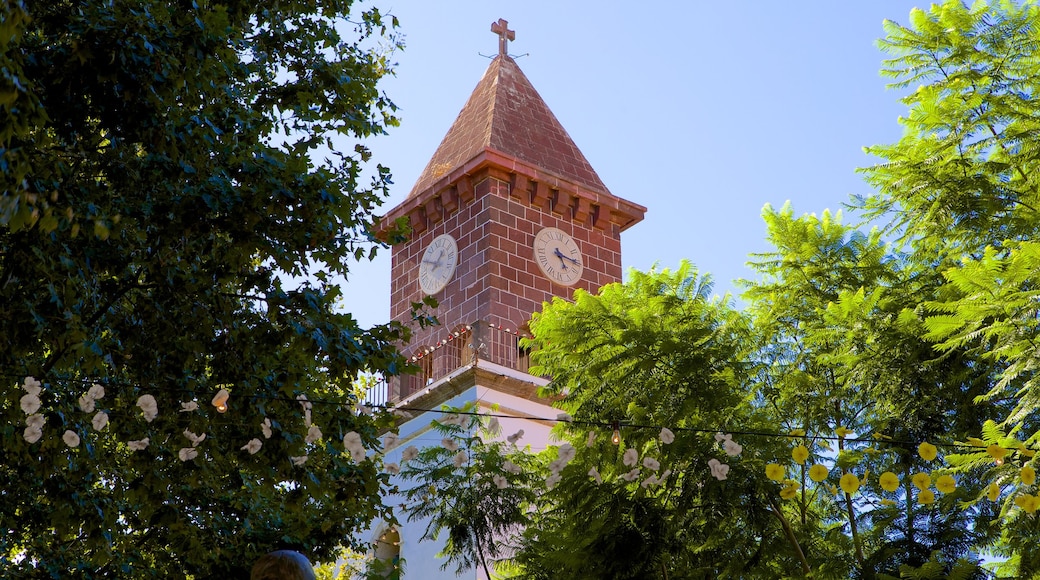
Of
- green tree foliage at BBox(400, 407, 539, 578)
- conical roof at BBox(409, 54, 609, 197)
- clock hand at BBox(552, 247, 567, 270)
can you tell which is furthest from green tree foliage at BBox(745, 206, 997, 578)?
conical roof at BBox(409, 54, 609, 197)

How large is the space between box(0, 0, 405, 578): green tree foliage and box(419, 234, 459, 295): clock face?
13185mm

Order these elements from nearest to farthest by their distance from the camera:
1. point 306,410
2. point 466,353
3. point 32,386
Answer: point 32,386 → point 306,410 → point 466,353

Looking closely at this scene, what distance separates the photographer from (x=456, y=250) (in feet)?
81.9

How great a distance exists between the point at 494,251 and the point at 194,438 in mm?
14516

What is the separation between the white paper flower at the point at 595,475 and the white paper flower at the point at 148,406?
489 cm

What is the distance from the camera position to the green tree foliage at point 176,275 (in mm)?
8961

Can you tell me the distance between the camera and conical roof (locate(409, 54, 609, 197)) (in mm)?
25984

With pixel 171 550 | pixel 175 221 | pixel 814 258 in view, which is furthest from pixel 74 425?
pixel 814 258

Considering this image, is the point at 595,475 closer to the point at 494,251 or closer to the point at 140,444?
the point at 140,444

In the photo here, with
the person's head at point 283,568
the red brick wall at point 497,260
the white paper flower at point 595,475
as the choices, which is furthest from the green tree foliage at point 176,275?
the red brick wall at point 497,260

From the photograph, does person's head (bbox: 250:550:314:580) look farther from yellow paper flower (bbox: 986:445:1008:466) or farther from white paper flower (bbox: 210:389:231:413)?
yellow paper flower (bbox: 986:445:1008:466)

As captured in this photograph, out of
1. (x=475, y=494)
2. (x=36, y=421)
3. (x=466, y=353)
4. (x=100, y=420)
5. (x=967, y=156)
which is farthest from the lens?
(x=466, y=353)

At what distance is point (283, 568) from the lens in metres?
4.57

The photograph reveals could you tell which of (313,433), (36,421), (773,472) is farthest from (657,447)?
(36,421)
